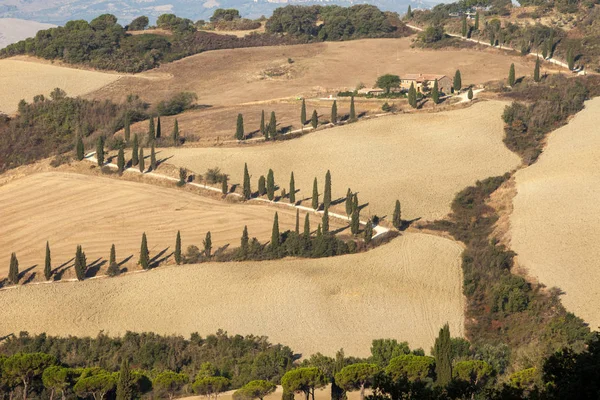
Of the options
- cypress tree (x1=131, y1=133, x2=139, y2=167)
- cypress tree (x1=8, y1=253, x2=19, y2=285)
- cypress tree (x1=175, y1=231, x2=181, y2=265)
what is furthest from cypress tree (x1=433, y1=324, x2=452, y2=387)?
cypress tree (x1=131, y1=133, x2=139, y2=167)

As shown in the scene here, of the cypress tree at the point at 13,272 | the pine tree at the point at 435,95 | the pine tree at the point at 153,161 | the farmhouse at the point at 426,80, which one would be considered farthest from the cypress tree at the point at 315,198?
the farmhouse at the point at 426,80

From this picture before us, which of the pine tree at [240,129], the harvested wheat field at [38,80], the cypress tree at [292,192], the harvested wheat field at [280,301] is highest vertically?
the harvested wheat field at [38,80]

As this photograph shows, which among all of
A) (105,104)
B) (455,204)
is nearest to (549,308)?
(455,204)

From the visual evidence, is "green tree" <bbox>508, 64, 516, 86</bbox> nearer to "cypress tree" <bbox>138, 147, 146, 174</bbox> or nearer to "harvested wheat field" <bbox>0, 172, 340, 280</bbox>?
"harvested wheat field" <bbox>0, 172, 340, 280</bbox>

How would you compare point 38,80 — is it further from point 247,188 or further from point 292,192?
point 292,192

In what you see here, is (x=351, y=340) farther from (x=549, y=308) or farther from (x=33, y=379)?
(x=33, y=379)

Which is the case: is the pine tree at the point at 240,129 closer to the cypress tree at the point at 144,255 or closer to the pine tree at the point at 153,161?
the pine tree at the point at 153,161

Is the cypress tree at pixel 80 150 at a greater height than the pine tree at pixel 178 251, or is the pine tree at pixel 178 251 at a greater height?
the cypress tree at pixel 80 150
